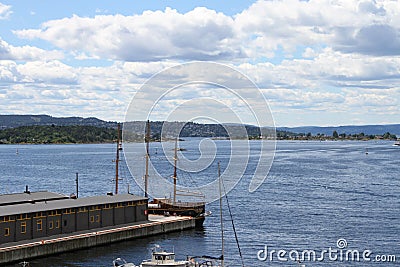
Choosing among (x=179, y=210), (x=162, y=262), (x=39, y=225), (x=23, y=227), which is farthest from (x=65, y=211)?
(x=179, y=210)

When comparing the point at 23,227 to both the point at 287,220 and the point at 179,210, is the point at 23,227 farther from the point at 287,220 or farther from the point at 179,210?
the point at 287,220

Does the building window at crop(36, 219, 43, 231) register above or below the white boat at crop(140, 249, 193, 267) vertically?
above

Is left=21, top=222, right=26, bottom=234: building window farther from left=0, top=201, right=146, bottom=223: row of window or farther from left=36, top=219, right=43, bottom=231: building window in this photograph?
left=36, top=219, right=43, bottom=231: building window

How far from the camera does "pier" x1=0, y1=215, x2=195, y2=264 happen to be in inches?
1940

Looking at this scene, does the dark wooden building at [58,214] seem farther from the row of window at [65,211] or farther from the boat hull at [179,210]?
the boat hull at [179,210]

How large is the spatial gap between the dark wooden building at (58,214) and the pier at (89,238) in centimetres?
73

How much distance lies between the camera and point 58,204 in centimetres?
5741

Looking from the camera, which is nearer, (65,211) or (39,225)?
(39,225)

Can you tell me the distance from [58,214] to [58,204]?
2.34m

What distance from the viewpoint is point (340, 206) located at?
282ft

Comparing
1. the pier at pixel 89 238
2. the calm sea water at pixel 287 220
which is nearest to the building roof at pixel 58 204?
the pier at pixel 89 238

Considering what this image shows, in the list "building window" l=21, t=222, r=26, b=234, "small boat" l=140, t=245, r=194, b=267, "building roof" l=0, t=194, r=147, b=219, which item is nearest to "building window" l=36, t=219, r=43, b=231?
"building roof" l=0, t=194, r=147, b=219

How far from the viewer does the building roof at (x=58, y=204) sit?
174ft

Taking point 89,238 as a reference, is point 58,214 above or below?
above
